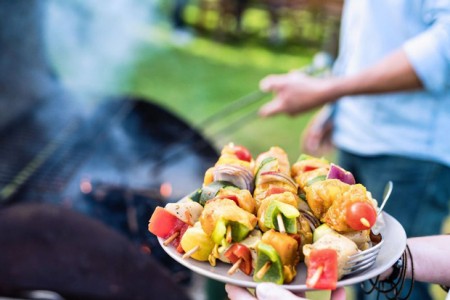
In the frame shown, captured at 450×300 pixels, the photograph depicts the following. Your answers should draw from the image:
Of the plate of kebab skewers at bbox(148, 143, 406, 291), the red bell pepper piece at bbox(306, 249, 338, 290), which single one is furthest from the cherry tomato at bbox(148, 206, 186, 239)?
the red bell pepper piece at bbox(306, 249, 338, 290)

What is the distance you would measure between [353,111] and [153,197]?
44.2 inches

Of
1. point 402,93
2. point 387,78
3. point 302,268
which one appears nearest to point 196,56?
point 402,93

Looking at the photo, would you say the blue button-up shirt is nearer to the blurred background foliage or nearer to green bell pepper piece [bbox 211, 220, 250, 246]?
green bell pepper piece [bbox 211, 220, 250, 246]

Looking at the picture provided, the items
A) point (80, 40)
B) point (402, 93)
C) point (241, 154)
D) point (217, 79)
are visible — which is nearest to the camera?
point (241, 154)

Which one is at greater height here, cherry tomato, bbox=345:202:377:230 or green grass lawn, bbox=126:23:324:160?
cherry tomato, bbox=345:202:377:230

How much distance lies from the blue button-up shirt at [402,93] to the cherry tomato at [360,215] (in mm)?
1214

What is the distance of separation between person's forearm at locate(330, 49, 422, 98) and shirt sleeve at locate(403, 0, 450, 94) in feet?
0.12

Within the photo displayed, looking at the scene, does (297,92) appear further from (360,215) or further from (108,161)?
(360,215)

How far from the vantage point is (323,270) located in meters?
1.26

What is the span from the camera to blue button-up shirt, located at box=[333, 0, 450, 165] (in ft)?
7.73

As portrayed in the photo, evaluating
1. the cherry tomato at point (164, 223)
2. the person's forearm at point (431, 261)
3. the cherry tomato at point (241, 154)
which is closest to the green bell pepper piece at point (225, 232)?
the cherry tomato at point (164, 223)

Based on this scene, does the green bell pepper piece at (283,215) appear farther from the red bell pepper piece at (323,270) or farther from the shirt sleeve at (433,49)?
the shirt sleeve at (433,49)

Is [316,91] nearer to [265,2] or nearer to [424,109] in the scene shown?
[424,109]

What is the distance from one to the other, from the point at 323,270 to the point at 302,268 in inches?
5.4
